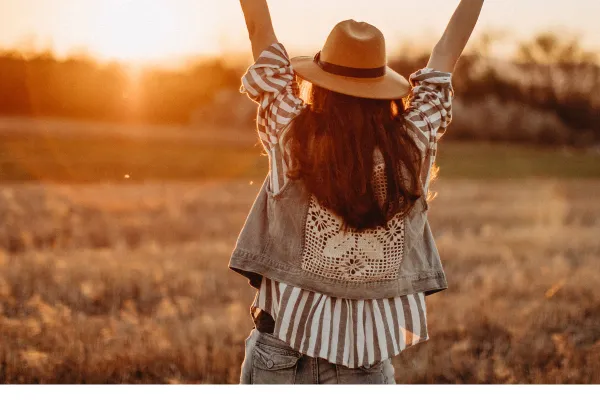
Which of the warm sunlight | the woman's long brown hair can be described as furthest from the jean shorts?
the warm sunlight

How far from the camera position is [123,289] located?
448 centimetres

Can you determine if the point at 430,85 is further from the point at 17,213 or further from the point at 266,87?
the point at 17,213

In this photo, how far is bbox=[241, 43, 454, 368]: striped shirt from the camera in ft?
5.65

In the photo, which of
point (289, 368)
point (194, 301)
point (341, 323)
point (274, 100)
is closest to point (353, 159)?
point (274, 100)

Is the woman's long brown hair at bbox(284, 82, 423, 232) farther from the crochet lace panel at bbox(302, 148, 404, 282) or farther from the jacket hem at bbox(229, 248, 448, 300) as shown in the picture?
the jacket hem at bbox(229, 248, 448, 300)

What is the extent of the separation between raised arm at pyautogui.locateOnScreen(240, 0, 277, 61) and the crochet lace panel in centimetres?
41

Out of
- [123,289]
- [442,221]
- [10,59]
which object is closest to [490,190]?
[442,221]

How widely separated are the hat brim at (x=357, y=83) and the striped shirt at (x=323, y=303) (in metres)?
0.05

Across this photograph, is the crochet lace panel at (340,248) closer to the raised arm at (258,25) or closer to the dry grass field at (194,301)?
the raised arm at (258,25)

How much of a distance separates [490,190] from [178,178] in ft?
17.1

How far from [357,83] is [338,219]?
0.31m

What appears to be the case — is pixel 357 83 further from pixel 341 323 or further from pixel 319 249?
pixel 341 323

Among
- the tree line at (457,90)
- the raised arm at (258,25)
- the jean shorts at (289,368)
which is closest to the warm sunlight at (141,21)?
the raised arm at (258,25)

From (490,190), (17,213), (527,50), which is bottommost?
(490,190)
